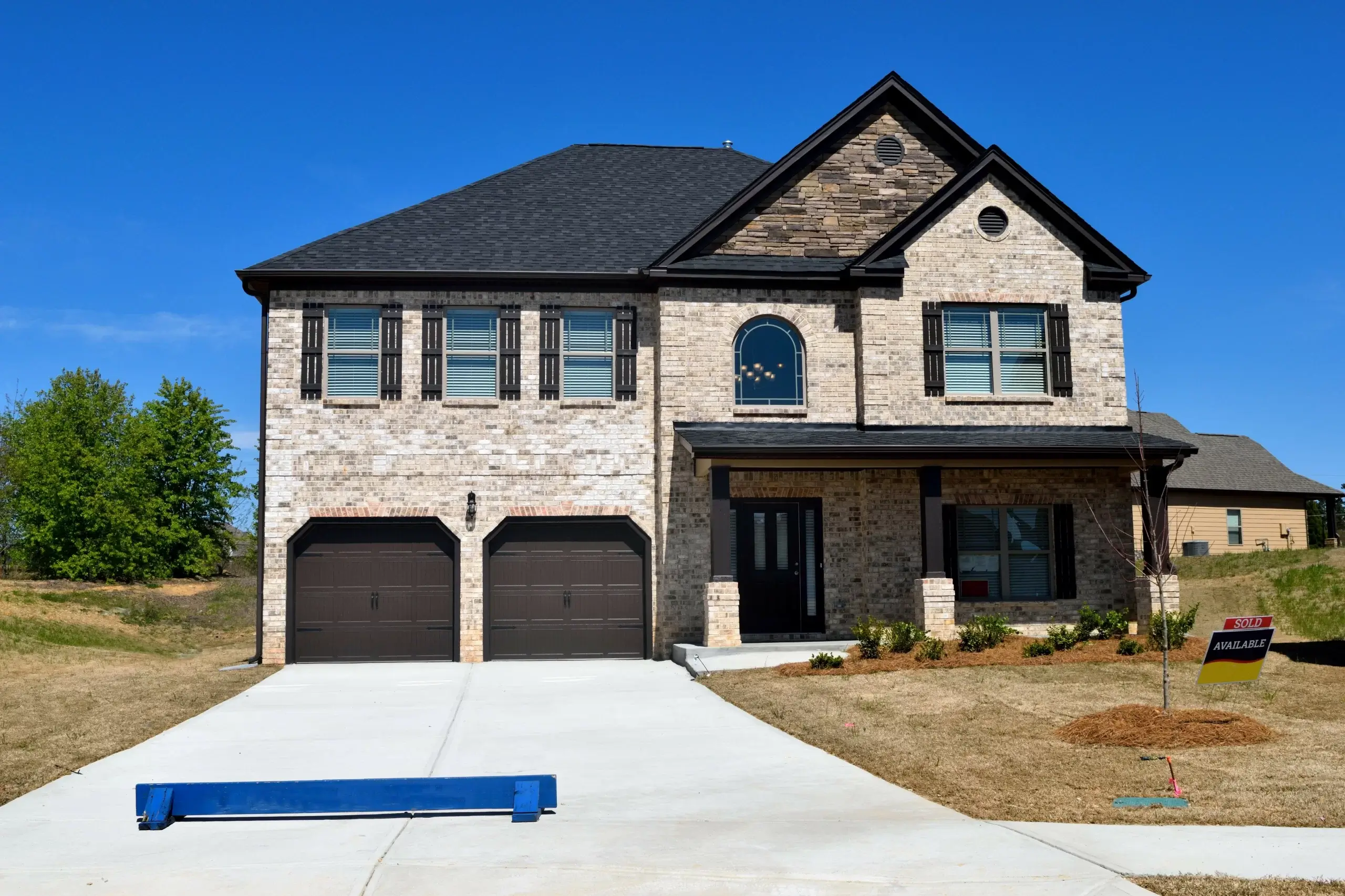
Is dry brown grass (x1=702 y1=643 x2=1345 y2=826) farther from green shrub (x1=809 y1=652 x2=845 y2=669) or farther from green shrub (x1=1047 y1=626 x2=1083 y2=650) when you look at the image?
green shrub (x1=1047 y1=626 x2=1083 y2=650)

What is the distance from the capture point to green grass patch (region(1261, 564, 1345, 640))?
24125 mm

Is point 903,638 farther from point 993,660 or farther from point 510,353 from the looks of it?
point 510,353

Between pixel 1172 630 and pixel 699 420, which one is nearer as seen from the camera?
pixel 1172 630

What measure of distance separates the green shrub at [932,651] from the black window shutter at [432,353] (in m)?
9.28

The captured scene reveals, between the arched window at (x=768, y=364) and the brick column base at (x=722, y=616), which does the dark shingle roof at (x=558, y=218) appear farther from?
the brick column base at (x=722, y=616)

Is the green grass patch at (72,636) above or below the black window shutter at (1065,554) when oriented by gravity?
below

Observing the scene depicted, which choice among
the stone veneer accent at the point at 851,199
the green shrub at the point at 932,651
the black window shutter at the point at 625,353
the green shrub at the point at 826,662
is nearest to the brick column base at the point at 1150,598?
the green shrub at the point at 932,651

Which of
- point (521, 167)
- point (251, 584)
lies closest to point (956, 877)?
point (521, 167)

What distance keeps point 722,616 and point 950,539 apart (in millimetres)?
4610

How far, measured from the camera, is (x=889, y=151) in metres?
21.9

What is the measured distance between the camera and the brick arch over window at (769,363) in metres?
20.9

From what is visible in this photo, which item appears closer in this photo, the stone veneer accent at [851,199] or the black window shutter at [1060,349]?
the black window shutter at [1060,349]

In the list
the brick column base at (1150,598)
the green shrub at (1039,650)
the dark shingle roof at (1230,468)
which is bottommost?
the green shrub at (1039,650)

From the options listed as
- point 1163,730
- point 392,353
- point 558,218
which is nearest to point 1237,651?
point 1163,730
